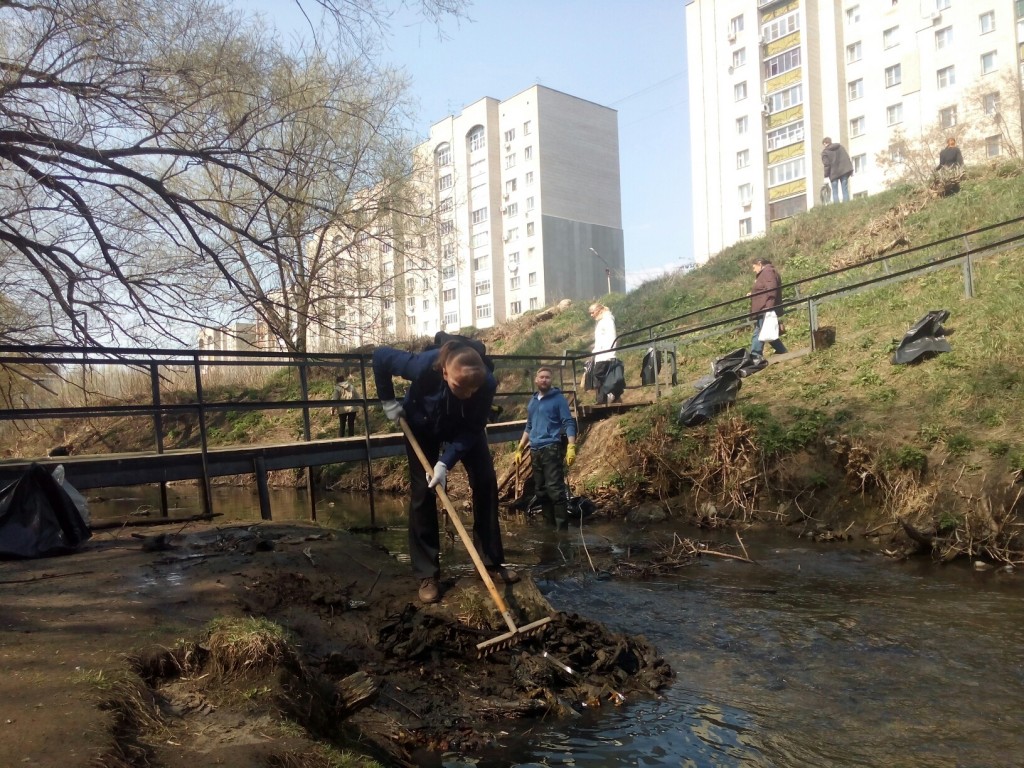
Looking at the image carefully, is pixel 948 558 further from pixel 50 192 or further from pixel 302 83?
pixel 50 192

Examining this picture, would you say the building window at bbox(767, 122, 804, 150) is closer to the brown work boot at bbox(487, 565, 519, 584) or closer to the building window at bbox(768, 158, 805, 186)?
the building window at bbox(768, 158, 805, 186)

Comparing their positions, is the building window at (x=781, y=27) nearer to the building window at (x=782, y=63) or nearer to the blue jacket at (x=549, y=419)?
the building window at (x=782, y=63)

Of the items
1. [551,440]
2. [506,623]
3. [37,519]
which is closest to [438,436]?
[506,623]

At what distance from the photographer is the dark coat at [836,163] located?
21938mm

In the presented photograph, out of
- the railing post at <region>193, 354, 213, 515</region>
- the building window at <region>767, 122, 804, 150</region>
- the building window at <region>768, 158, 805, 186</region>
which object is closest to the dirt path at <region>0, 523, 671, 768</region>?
the railing post at <region>193, 354, 213, 515</region>

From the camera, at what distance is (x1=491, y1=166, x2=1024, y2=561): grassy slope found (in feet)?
25.0

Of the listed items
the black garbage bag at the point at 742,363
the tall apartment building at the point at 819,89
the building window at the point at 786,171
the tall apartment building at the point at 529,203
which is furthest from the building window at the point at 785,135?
the black garbage bag at the point at 742,363

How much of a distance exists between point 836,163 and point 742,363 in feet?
43.2

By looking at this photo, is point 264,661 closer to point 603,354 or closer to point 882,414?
point 882,414

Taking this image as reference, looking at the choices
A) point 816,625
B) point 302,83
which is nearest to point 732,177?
point 302,83

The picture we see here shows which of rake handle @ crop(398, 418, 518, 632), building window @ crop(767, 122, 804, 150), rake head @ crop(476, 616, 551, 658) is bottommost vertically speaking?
rake head @ crop(476, 616, 551, 658)

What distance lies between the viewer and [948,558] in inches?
266

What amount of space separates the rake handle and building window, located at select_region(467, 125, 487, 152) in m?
56.9

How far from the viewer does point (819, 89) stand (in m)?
42.1
